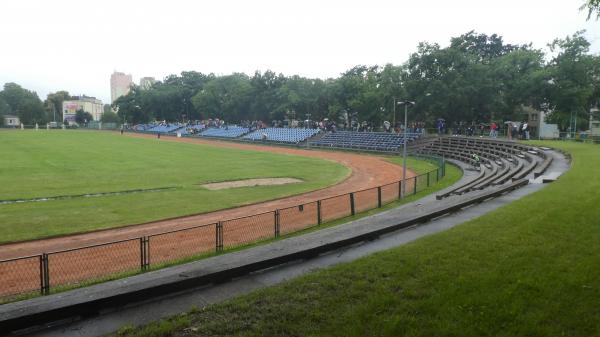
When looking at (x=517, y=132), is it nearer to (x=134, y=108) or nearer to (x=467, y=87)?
(x=467, y=87)

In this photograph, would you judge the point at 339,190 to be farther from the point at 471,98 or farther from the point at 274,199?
the point at 471,98

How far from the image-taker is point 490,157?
38.1 meters

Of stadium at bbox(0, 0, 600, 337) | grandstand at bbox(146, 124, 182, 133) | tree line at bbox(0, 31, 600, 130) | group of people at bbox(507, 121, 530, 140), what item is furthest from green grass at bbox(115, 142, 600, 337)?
grandstand at bbox(146, 124, 182, 133)

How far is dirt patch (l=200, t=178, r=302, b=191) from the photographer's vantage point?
28594 millimetres

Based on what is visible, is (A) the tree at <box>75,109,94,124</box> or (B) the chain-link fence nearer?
(B) the chain-link fence

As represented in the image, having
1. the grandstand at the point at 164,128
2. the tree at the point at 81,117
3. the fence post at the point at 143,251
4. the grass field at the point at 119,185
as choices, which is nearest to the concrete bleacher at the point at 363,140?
the grass field at the point at 119,185

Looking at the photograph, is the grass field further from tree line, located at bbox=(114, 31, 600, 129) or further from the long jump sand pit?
tree line, located at bbox=(114, 31, 600, 129)

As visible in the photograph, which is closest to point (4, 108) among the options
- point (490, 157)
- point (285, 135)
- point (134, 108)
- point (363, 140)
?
point (134, 108)

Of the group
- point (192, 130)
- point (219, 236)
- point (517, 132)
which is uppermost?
point (517, 132)

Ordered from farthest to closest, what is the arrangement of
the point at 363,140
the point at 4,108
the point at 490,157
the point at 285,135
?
→ the point at 4,108 → the point at 285,135 → the point at 363,140 → the point at 490,157

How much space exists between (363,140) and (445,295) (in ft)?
185

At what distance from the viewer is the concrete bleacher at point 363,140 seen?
57281 millimetres

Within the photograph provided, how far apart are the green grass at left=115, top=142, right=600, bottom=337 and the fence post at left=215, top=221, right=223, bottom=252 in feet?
16.9

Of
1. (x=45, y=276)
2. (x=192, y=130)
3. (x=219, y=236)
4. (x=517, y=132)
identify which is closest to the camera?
(x=45, y=276)
